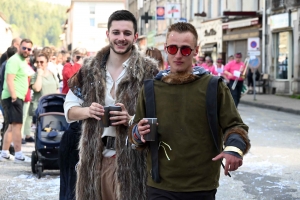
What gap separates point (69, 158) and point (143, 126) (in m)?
1.49

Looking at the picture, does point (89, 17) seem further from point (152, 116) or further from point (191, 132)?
point (191, 132)

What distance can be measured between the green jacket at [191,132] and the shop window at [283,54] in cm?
3010

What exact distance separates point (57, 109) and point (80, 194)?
528 cm

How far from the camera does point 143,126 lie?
12.2 ft

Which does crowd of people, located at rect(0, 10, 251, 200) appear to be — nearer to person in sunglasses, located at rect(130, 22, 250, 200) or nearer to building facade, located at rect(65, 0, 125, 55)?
person in sunglasses, located at rect(130, 22, 250, 200)

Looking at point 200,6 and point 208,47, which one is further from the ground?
point 200,6

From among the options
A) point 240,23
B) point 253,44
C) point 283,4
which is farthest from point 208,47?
point 253,44

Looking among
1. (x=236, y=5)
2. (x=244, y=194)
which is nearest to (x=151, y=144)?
(x=244, y=194)

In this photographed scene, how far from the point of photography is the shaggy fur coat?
4398 mm

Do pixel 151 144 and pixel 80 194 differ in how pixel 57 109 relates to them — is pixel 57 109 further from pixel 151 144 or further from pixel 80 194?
pixel 151 144

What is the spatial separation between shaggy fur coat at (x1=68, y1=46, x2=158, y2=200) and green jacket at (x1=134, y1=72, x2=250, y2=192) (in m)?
0.64

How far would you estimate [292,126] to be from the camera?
16.9 metres

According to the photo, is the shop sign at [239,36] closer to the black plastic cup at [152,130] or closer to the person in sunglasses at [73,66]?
the person in sunglasses at [73,66]

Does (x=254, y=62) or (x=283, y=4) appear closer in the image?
(x=254, y=62)
